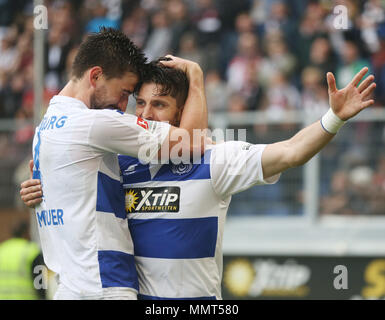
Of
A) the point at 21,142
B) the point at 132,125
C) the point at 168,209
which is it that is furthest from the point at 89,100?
the point at 21,142

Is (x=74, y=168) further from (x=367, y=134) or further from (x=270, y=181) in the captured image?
(x=367, y=134)

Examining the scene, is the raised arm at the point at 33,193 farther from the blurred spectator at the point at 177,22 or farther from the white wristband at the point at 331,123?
the blurred spectator at the point at 177,22

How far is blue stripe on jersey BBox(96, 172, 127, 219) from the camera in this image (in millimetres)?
3545

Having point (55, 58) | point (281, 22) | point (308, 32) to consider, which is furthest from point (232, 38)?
point (55, 58)

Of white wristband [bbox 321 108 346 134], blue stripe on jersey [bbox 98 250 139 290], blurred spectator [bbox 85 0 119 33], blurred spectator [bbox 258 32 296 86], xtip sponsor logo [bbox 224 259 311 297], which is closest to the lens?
white wristband [bbox 321 108 346 134]

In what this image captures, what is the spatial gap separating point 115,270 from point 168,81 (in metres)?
1.12

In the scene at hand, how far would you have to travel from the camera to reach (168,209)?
368 centimetres

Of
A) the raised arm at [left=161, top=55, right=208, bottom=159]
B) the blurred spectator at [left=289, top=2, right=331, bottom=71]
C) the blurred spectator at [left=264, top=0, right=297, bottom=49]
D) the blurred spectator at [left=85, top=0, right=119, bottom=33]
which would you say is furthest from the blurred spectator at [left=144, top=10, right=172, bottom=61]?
the raised arm at [left=161, top=55, right=208, bottom=159]

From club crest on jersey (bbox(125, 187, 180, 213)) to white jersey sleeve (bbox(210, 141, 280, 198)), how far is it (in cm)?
23

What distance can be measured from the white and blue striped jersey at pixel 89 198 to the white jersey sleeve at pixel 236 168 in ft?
1.06

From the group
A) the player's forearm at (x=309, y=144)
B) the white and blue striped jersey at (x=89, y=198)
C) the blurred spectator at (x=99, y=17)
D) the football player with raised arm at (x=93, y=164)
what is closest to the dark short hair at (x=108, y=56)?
the football player with raised arm at (x=93, y=164)

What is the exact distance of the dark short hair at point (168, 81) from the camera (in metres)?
3.92

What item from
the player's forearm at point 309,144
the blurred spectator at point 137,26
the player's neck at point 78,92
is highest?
the blurred spectator at point 137,26

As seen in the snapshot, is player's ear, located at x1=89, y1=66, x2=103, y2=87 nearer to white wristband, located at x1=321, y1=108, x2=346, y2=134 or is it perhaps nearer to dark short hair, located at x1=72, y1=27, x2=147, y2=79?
dark short hair, located at x1=72, y1=27, x2=147, y2=79
